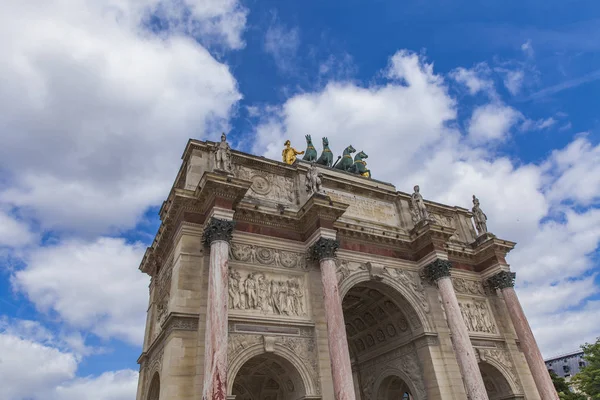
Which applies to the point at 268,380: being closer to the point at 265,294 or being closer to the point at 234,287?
the point at 265,294

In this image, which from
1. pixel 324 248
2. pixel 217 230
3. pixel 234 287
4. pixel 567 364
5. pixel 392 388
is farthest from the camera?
pixel 567 364

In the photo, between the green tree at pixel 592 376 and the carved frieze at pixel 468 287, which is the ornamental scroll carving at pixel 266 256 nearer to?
the carved frieze at pixel 468 287

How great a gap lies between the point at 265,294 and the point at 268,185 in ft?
18.6

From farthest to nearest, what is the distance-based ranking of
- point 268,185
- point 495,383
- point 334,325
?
point 495,383
point 268,185
point 334,325

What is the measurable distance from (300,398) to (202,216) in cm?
797

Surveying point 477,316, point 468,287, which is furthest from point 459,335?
point 468,287

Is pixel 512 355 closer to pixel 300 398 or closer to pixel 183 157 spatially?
pixel 300 398

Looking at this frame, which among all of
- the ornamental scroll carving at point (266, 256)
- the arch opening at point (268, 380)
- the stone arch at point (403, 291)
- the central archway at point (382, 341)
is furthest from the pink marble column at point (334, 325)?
the central archway at point (382, 341)

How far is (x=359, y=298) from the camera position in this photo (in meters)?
22.1

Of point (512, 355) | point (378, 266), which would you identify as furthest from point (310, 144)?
point (512, 355)

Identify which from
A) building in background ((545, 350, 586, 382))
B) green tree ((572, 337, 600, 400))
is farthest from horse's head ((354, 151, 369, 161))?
building in background ((545, 350, 586, 382))

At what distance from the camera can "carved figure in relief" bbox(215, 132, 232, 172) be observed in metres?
17.3

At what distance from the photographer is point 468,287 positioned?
2303 cm

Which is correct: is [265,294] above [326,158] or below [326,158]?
below
